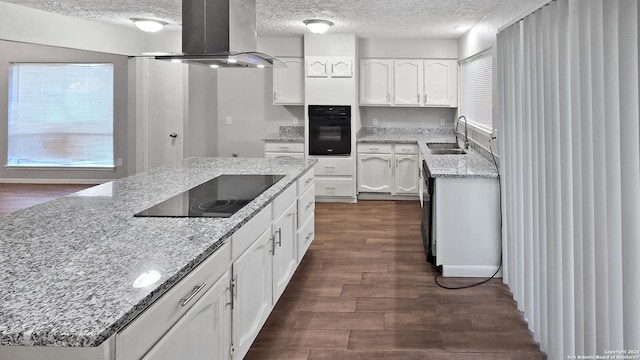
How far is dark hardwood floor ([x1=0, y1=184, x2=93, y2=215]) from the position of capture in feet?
23.7

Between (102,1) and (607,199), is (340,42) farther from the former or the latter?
(607,199)

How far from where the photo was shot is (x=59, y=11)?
18.6 ft

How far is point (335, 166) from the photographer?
714 centimetres

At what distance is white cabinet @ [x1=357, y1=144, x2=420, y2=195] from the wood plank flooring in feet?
7.90

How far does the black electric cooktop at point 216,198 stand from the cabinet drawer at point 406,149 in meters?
3.96

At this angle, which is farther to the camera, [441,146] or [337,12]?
[441,146]

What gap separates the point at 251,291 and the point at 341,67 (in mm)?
5121

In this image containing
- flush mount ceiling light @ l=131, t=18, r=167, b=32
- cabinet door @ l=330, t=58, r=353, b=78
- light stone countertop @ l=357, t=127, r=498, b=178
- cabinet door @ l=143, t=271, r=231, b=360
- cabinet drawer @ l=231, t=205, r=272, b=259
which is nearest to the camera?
cabinet door @ l=143, t=271, r=231, b=360

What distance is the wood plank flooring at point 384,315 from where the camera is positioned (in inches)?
109

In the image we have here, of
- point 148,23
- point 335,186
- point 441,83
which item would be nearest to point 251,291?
point 148,23

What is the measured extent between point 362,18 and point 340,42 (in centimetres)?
135

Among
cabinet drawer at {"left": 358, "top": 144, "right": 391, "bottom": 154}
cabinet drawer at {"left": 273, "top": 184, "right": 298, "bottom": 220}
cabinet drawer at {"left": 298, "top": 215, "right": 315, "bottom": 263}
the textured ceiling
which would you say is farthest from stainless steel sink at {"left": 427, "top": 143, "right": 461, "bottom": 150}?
cabinet drawer at {"left": 273, "top": 184, "right": 298, "bottom": 220}

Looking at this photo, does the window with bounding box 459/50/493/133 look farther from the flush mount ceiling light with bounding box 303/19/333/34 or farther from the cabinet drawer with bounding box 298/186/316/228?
the cabinet drawer with bounding box 298/186/316/228

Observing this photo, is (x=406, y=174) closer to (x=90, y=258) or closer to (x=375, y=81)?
(x=375, y=81)
